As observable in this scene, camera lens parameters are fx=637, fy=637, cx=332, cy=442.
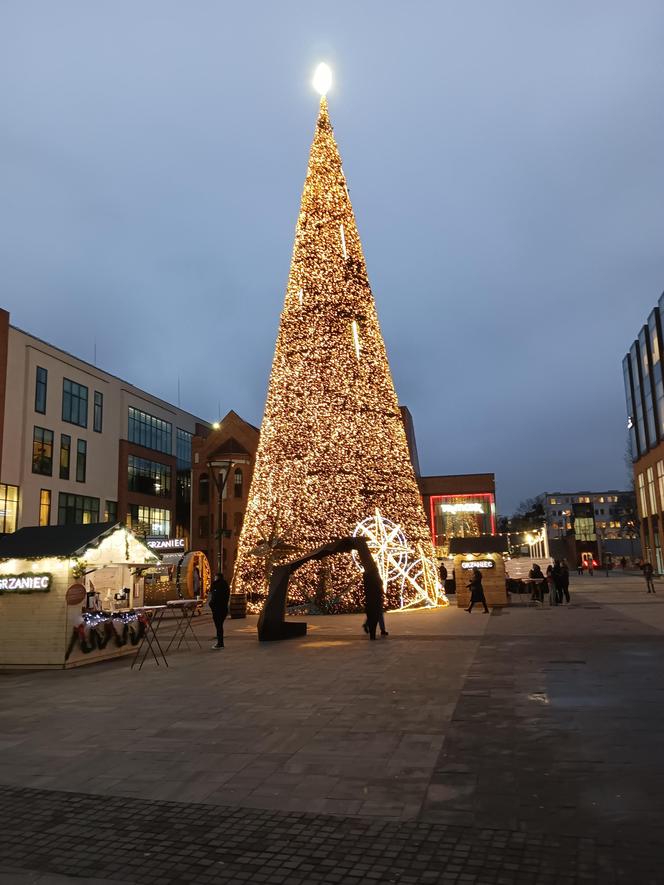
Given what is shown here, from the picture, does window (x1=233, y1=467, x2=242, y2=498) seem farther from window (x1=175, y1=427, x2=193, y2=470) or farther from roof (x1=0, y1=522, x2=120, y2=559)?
roof (x1=0, y1=522, x2=120, y2=559)

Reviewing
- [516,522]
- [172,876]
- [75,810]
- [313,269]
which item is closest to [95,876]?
[172,876]

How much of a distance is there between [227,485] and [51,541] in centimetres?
4578

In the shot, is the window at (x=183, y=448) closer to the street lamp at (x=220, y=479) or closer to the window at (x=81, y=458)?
the window at (x=81, y=458)

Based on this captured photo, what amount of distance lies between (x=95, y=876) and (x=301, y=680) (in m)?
6.13

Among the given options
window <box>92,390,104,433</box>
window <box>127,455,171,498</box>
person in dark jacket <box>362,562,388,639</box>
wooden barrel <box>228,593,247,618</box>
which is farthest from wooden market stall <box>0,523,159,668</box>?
window <box>127,455,171,498</box>

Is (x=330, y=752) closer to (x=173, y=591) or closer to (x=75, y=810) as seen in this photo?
(x=75, y=810)

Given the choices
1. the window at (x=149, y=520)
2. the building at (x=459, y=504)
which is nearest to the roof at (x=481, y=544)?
the window at (x=149, y=520)

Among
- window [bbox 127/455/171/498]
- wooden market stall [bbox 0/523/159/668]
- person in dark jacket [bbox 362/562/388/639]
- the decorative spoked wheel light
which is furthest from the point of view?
window [bbox 127/455/171/498]

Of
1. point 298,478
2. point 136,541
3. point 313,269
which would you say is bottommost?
point 136,541

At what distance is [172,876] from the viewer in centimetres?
388

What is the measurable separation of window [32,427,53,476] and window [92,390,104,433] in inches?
237

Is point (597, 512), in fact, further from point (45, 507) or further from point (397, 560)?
point (397, 560)

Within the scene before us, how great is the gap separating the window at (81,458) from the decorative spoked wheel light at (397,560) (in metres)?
28.5

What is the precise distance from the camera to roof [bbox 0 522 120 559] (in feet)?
41.7
